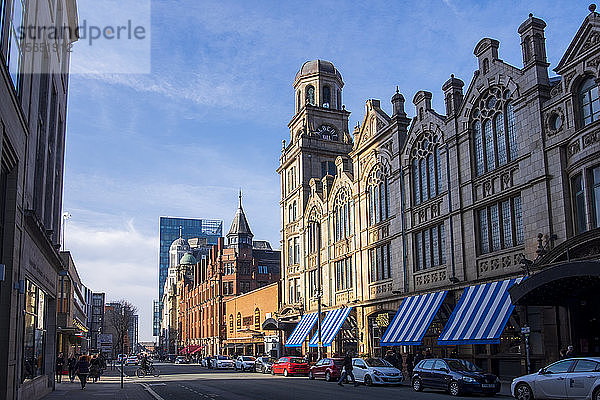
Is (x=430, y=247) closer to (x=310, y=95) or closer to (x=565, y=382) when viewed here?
(x=565, y=382)

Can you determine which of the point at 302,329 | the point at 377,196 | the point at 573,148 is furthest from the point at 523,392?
the point at 302,329

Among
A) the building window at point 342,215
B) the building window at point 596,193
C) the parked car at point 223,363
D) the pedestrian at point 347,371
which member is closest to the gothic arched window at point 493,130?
the building window at point 596,193

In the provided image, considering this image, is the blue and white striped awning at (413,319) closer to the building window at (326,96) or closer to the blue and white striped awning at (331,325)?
the blue and white striped awning at (331,325)

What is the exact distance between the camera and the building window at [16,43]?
56.0ft

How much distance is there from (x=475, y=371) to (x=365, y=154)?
24066 millimetres

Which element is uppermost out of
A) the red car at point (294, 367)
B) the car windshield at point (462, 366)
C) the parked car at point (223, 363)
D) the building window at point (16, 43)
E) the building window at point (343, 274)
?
the building window at point (16, 43)

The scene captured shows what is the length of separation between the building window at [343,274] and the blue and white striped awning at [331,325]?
1.81m

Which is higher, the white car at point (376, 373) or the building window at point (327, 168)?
the building window at point (327, 168)

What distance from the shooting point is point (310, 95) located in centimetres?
6225

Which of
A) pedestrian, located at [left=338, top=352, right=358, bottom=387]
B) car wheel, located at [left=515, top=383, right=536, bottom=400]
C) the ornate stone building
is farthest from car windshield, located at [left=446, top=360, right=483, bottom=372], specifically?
pedestrian, located at [left=338, top=352, right=358, bottom=387]

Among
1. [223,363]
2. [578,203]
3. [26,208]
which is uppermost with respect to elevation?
[578,203]

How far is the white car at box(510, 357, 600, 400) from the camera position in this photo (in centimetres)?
1741

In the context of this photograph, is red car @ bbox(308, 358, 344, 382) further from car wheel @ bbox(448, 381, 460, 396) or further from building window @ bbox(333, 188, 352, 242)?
car wheel @ bbox(448, 381, 460, 396)

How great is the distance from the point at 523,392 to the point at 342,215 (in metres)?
30.2
